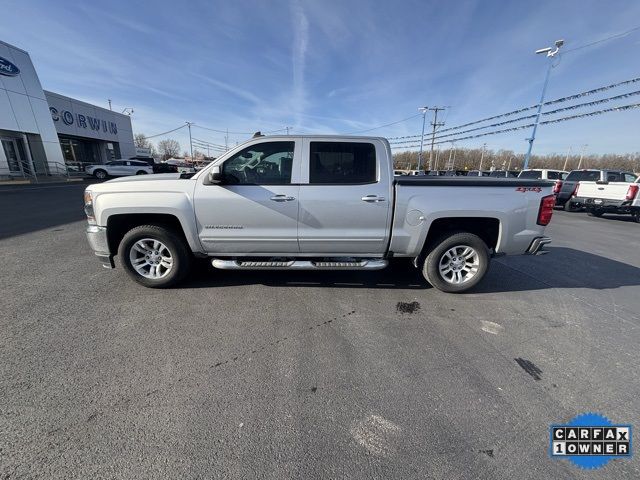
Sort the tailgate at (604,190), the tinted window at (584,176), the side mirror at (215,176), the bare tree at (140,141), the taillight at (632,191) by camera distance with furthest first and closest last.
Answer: the bare tree at (140,141), the tinted window at (584,176), the tailgate at (604,190), the taillight at (632,191), the side mirror at (215,176)

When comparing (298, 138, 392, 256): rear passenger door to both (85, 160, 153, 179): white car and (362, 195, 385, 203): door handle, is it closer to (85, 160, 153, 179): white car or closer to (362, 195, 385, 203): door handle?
(362, 195, 385, 203): door handle

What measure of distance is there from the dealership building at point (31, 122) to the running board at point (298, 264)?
2413 centimetres

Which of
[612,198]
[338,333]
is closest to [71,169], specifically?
[338,333]

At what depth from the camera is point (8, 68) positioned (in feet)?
58.5

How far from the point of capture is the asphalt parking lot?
175 cm

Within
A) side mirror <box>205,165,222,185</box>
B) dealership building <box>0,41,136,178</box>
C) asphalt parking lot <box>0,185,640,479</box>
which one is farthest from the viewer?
dealership building <box>0,41,136,178</box>

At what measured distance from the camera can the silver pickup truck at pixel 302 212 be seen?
360 cm

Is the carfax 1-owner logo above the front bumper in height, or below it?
below

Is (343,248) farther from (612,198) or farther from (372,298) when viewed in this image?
(612,198)

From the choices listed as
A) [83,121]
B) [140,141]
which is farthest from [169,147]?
[83,121]

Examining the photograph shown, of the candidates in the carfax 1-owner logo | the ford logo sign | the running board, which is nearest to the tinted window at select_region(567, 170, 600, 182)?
the running board

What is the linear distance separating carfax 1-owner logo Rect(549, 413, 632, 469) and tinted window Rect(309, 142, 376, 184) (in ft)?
9.59

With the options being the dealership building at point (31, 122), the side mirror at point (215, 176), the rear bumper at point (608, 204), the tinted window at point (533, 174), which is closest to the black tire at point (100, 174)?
→ the dealership building at point (31, 122)

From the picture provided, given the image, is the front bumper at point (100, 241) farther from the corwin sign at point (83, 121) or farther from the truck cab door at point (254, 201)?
the corwin sign at point (83, 121)
